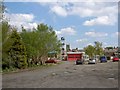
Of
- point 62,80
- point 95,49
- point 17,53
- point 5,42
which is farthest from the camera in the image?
point 95,49

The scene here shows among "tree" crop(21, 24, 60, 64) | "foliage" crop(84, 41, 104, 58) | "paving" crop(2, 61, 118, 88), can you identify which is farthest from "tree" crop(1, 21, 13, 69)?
"foliage" crop(84, 41, 104, 58)

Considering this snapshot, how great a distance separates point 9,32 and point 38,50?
20753mm

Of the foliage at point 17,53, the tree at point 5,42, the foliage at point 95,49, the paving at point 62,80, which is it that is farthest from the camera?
the foliage at point 95,49

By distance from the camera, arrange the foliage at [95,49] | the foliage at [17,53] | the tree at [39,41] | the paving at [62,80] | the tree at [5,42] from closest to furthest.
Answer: the paving at [62,80], the tree at [5,42], the foliage at [17,53], the tree at [39,41], the foliage at [95,49]

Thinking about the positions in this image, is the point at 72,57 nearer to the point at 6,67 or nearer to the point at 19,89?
the point at 6,67

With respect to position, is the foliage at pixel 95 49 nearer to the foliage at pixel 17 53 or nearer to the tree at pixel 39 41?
the tree at pixel 39 41

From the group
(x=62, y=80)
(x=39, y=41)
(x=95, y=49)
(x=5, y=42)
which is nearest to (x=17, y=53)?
(x=5, y=42)

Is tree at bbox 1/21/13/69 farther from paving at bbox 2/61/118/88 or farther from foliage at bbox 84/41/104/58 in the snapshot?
foliage at bbox 84/41/104/58

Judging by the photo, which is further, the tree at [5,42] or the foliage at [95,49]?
the foliage at [95,49]

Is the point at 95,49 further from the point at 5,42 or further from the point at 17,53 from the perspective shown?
the point at 5,42

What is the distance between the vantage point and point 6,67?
146 feet

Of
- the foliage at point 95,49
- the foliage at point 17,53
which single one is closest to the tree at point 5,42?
the foliage at point 17,53

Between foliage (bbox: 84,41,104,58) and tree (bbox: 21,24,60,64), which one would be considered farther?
foliage (bbox: 84,41,104,58)

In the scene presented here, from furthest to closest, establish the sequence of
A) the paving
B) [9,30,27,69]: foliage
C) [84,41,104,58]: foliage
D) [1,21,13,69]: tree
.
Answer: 1. [84,41,104,58]: foliage
2. [9,30,27,69]: foliage
3. [1,21,13,69]: tree
4. the paving
